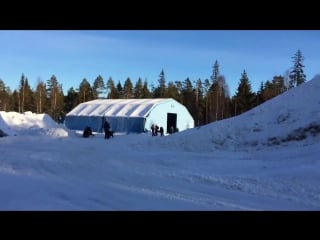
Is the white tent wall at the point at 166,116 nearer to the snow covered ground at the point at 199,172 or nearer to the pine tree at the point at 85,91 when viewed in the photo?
the snow covered ground at the point at 199,172

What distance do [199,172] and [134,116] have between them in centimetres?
3684

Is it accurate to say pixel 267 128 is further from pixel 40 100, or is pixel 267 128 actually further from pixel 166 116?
pixel 40 100

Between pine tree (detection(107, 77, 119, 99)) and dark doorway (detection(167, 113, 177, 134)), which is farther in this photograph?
pine tree (detection(107, 77, 119, 99))

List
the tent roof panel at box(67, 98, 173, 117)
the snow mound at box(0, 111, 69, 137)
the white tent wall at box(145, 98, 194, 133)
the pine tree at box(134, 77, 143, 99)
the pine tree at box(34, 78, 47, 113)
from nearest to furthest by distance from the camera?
the snow mound at box(0, 111, 69, 137) < the white tent wall at box(145, 98, 194, 133) < the tent roof panel at box(67, 98, 173, 117) < the pine tree at box(34, 78, 47, 113) < the pine tree at box(134, 77, 143, 99)

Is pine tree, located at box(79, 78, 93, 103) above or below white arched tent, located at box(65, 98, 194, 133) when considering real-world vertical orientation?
above

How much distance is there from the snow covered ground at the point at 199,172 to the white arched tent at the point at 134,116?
25893 mm

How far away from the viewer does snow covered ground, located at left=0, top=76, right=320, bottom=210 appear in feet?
26.3

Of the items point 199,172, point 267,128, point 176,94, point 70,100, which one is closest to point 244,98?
point 176,94

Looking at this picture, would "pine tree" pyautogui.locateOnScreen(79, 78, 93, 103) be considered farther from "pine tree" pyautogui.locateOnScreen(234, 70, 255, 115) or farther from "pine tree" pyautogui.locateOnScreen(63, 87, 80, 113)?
"pine tree" pyautogui.locateOnScreen(234, 70, 255, 115)

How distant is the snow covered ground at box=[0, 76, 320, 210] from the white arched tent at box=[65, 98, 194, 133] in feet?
85.0

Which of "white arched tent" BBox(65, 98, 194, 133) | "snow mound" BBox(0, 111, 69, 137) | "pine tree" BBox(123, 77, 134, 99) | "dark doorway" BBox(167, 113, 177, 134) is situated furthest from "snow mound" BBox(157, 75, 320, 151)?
"pine tree" BBox(123, 77, 134, 99)
